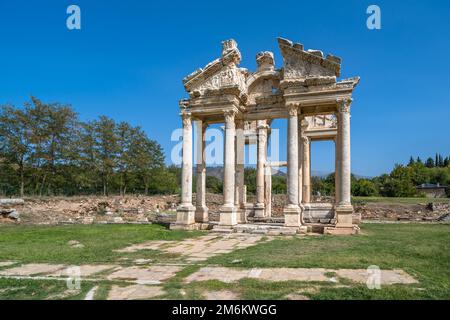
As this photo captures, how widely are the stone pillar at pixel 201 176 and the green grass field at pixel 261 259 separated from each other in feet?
10.6

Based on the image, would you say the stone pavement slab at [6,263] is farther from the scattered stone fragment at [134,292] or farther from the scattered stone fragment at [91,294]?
the scattered stone fragment at [134,292]

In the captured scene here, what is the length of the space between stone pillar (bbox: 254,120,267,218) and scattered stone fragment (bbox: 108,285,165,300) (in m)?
18.4

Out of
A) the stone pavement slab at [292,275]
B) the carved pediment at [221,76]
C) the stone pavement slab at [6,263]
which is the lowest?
the stone pavement slab at [6,263]

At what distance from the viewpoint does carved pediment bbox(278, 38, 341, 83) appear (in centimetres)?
1652

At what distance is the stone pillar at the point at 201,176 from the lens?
64.0 feet

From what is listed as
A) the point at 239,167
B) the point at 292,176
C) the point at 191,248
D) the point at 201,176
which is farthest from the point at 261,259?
the point at 239,167

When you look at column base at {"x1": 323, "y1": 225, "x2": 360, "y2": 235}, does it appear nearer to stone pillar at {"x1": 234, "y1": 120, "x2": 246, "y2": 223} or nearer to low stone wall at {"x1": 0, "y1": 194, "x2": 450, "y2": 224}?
stone pillar at {"x1": 234, "y1": 120, "x2": 246, "y2": 223}

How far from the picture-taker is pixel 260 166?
2427cm

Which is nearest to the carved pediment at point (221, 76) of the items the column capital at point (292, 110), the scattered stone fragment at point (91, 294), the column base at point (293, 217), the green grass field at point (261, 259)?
the column capital at point (292, 110)

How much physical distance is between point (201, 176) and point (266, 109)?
5.51 meters

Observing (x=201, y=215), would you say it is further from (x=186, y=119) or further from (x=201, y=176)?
(x=186, y=119)

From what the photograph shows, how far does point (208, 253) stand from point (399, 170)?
3086 inches

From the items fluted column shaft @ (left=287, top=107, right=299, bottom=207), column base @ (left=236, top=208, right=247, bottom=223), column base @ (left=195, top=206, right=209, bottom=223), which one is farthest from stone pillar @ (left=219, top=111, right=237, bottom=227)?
fluted column shaft @ (left=287, top=107, right=299, bottom=207)
